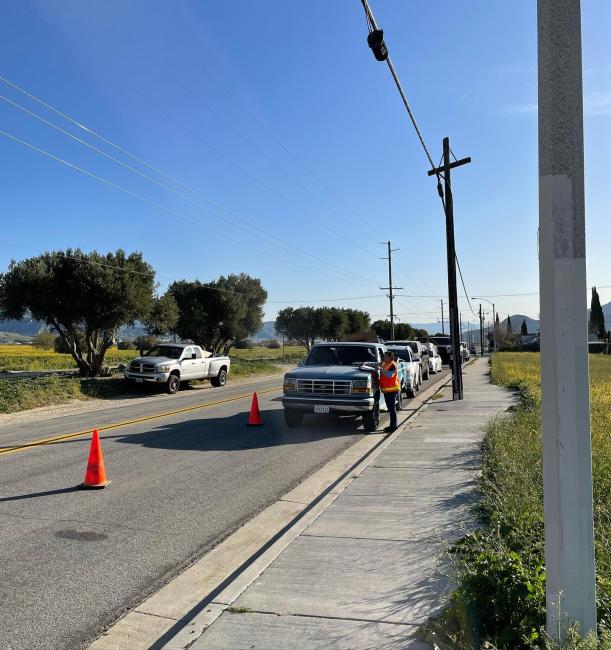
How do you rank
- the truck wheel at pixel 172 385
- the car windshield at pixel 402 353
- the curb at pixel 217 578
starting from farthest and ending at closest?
the truck wheel at pixel 172 385 < the car windshield at pixel 402 353 < the curb at pixel 217 578

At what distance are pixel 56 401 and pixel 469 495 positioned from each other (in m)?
15.8

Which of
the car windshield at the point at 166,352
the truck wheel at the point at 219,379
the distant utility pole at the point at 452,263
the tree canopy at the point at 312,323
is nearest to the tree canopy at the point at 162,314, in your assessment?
the truck wheel at the point at 219,379

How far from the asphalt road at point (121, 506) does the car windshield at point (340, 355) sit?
1403 mm

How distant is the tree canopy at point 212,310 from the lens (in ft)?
149

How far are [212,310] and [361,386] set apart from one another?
117ft

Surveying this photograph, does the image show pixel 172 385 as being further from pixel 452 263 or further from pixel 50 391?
pixel 452 263

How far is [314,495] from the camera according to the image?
737 centimetres

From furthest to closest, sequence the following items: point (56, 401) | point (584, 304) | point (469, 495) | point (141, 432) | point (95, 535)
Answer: point (56, 401)
point (141, 432)
point (469, 495)
point (95, 535)
point (584, 304)

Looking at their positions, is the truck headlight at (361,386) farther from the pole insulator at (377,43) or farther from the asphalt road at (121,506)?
the pole insulator at (377,43)

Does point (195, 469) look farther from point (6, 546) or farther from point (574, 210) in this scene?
point (574, 210)

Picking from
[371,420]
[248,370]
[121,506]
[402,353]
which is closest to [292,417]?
[371,420]

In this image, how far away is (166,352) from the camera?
2453 cm

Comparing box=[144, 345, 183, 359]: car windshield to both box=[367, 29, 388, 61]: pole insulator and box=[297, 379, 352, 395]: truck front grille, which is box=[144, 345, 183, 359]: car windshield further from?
box=[367, 29, 388, 61]: pole insulator

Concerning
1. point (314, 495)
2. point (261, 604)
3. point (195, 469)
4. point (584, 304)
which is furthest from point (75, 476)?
point (584, 304)
